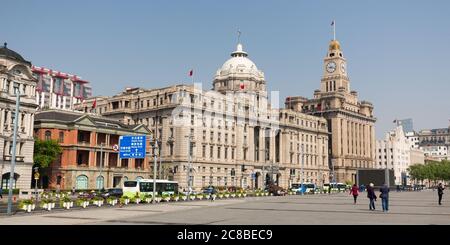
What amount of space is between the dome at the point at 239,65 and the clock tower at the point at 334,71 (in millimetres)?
43209

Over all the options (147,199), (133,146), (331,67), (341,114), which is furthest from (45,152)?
(331,67)

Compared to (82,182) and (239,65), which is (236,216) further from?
(239,65)

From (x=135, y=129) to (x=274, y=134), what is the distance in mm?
46532

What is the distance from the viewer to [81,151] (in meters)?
80.7

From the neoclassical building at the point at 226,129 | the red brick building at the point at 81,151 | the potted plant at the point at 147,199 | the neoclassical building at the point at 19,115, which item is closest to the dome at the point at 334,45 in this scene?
the neoclassical building at the point at 226,129

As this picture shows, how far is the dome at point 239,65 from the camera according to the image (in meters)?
133

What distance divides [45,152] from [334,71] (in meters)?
122

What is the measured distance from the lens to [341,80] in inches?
6629

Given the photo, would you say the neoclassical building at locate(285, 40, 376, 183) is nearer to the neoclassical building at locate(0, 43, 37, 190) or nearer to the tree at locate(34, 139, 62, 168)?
the tree at locate(34, 139, 62, 168)

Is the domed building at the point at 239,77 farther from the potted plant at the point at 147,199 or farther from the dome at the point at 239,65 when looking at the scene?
the potted plant at the point at 147,199

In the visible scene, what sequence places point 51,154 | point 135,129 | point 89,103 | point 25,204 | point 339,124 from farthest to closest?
1. point 339,124
2. point 89,103
3. point 135,129
4. point 51,154
5. point 25,204

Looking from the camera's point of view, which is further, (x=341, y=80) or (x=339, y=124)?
(x=341, y=80)

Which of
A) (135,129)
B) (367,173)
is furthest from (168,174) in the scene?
(367,173)
